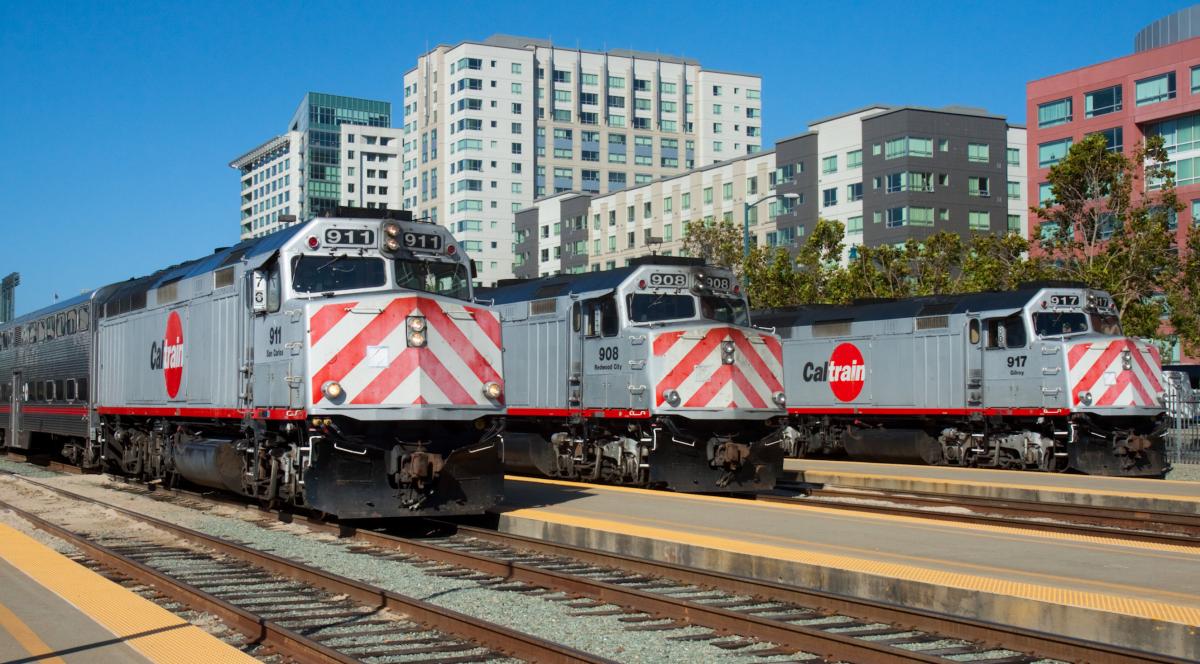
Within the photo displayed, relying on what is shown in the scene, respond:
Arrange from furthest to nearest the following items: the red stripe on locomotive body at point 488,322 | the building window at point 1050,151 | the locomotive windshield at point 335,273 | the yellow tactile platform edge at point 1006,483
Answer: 1. the building window at point 1050,151
2. the yellow tactile platform edge at point 1006,483
3. the red stripe on locomotive body at point 488,322
4. the locomotive windshield at point 335,273

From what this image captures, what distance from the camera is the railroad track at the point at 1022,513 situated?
48.7ft

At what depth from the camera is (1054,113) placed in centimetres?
6812

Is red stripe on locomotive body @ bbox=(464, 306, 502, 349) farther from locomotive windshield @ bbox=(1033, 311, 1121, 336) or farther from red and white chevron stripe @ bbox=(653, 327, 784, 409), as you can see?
locomotive windshield @ bbox=(1033, 311, 1121, 336)

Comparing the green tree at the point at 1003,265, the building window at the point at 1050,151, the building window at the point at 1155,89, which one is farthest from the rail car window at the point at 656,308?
the building window at the point at 1050,151

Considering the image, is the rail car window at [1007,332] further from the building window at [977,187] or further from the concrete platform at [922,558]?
the building window at [977,187]

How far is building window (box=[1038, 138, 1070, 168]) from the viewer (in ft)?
220

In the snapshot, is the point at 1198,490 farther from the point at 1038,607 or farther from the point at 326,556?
the point at 326,556

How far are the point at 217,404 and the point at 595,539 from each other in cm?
664

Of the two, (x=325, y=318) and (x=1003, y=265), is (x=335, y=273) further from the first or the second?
(x=1003, y=265)

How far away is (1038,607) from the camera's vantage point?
28.7 feet

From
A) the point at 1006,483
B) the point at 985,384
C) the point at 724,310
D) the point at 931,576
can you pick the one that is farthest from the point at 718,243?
the point at 931,576

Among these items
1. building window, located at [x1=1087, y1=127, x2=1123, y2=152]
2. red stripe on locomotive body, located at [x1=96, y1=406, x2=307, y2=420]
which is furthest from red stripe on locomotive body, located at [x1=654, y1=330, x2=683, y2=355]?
building window, located at [x1=1087, y1=127, x2=1123, y2=152]

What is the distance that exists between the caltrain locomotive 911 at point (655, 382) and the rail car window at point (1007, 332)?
6.84 metres

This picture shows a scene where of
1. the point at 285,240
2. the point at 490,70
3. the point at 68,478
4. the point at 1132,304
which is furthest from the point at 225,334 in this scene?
the point at 490,70
